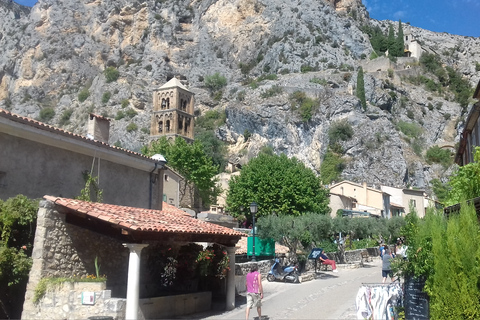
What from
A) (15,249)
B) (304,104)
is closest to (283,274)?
(15,249)

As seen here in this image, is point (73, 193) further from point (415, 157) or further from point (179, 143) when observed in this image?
point (415, 157)

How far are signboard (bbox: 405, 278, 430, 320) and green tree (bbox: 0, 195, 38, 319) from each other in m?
8.30

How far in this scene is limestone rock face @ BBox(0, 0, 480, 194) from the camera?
75.4m

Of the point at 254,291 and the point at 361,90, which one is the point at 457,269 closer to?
the point at 254,291

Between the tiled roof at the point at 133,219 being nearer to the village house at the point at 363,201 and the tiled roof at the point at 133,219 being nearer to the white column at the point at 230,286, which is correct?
the white column at the point at 230,286

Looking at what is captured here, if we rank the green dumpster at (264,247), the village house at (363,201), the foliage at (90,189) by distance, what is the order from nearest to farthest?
the foliage at (90,189) < the green dumpster at (264,247) < the village house at (363,201)

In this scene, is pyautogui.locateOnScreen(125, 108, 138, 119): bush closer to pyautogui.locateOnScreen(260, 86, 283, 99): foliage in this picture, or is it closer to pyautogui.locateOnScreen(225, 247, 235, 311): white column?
pyautogui.locateOnScreen(260, 86, 283, 99): foliage

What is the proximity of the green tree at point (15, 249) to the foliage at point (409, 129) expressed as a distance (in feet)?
250

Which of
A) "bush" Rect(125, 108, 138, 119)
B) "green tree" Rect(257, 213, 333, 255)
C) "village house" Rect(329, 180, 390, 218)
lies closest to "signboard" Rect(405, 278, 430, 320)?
"green tree" Rect(257, 213, 333, 255)

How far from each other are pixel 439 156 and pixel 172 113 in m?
44.0

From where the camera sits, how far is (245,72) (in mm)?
97938

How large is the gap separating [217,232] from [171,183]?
26179 mm

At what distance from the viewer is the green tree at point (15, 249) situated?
10.5 m

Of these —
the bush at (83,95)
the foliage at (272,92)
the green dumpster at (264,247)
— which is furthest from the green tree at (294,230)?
the bush at (83,95)
